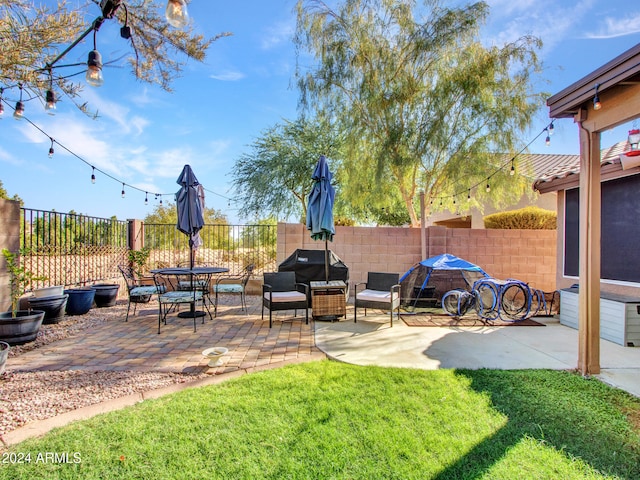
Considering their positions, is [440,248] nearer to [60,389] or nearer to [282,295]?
[282,295]

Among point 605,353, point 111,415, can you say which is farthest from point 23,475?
Answer: point 605,353

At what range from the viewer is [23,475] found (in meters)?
1.80

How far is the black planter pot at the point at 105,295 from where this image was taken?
A: 661 centimetres

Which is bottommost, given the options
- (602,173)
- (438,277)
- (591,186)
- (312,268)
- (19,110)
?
(438,277)

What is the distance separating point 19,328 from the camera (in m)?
4.05

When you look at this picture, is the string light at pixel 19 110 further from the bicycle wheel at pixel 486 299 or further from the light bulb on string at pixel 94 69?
the bicycle wheel at pixel 486 299

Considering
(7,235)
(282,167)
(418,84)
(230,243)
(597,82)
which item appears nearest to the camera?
(597,82)

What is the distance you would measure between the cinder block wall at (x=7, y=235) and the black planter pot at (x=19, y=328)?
0.74 meters

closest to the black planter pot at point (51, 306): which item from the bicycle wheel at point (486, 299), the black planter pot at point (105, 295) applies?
the black planter pot at point (105, 295)

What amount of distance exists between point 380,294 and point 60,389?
4331 mm

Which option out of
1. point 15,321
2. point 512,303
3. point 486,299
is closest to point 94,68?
point 15,321

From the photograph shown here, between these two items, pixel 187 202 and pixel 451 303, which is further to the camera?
pixel 451 303

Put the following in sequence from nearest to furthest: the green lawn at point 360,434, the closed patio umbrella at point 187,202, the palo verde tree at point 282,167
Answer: the green lawn at point 360,434
the closed patio umbrella at point 187,202
the palo verde tree at point 282,167

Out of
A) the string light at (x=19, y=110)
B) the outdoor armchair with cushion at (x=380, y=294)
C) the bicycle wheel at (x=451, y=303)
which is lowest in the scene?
the bicycle wheel at (x=451, y=303)
